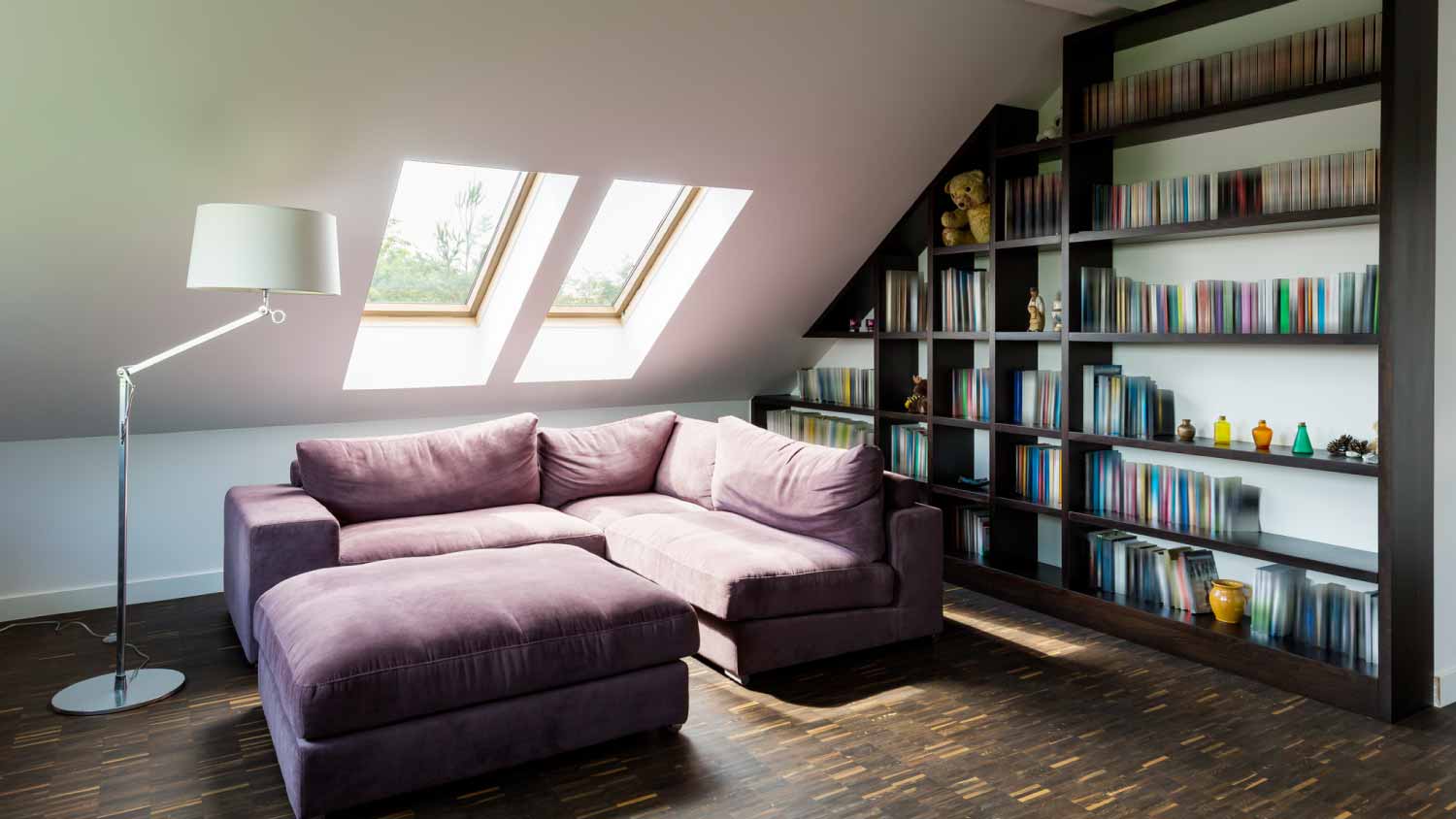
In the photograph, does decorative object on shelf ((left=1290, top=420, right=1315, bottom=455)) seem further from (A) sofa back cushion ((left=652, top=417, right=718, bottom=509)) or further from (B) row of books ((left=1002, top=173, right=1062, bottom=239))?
(A) sofa back cushion ((left=652, top=417, right=718, bottom=509))

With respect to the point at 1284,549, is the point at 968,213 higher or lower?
higher

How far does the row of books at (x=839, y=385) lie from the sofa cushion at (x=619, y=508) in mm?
1309

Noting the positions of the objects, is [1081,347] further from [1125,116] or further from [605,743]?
[605,743]

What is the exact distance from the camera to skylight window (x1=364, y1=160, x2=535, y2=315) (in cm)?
464

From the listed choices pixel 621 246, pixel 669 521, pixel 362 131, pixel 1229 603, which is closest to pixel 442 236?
pixel 621 246

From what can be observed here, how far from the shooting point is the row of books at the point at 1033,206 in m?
4.37

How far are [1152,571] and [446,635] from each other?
2777 millimetres

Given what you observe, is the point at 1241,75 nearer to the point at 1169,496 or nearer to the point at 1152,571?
the point at 1169,496

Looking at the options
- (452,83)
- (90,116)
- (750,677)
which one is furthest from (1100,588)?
(90,116)

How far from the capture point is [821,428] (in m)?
5.91

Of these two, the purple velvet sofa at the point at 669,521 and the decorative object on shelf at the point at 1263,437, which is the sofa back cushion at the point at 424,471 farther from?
the decorative object on shelf at the point at 1263,437

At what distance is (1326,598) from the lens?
344 cm

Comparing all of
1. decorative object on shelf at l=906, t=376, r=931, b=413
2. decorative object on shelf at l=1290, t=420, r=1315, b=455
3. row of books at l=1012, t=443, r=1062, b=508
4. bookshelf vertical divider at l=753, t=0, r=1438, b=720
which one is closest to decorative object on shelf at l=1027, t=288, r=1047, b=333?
bookshelf vertical divider at l=753, t=0, r=1438, b=720

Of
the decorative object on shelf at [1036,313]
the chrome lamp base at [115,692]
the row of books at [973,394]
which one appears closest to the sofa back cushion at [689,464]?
the row of books at [973,394]
